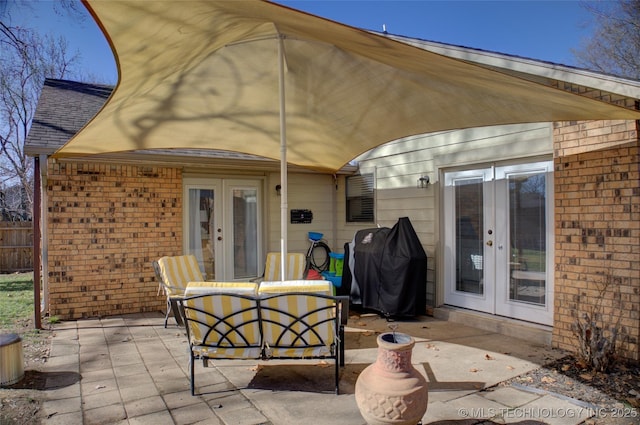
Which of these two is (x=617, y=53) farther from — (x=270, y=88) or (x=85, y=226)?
(x=85, y=226)

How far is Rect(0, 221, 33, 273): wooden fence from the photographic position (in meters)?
12.1

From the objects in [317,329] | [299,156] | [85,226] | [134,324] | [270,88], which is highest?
[270,88]

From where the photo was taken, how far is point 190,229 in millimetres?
7266

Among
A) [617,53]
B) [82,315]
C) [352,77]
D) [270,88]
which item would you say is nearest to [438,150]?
[352,77]

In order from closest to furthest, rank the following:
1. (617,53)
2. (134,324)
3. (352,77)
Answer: (352,77) < (134,324) < (617,53)

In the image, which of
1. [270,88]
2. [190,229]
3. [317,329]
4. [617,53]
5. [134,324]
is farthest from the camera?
[617,53]

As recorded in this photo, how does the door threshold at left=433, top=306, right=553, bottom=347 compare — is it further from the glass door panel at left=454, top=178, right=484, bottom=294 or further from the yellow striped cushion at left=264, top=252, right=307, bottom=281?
the yellow striped cushion at left=264, top=252, right=307, bottom=281

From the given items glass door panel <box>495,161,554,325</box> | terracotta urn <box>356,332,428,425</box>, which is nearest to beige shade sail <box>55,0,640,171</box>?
glass door panel <box>495,161,554,325</box>

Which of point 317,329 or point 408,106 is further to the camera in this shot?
point 408,106

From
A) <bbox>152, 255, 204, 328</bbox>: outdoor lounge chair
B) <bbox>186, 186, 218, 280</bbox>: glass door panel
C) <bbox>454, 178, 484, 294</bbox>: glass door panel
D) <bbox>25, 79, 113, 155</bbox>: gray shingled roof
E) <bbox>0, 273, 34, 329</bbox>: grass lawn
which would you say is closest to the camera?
<bbox>25, 79, 113, 155</bbox>: gray shingled roof

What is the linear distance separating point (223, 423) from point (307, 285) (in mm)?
1186

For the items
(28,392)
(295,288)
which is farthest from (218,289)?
(28,392)

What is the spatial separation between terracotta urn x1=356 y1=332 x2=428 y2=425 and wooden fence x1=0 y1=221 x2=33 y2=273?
12763 millimetres

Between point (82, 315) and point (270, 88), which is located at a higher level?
point (270, 88)
